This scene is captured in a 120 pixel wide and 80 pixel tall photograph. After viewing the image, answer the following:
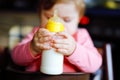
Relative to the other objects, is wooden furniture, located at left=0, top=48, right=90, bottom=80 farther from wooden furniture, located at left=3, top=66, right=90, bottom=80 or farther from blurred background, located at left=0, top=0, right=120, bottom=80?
blurred background, located at left=0, top=0, right=120, bottom=80

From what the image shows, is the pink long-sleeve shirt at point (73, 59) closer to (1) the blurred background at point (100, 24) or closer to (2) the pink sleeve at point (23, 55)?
(2) the pink sleeve at point (23, 55)

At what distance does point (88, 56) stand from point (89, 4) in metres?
1.07

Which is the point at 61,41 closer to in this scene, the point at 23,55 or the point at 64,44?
the point at 64,44

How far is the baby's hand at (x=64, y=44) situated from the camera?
0.74 meters

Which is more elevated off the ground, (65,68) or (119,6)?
(119,6)

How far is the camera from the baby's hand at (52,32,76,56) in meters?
0.74

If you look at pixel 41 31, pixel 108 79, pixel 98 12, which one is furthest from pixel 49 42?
pixel 98 12

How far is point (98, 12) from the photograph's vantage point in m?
1.84

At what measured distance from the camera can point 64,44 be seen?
752 mm

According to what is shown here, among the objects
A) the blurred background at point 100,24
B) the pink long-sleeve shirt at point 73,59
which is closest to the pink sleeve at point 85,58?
the pink long-sleeve shirt at point 73,59

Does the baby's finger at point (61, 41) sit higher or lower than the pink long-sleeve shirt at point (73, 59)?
higher

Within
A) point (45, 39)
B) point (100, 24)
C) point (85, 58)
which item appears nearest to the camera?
point (45, 39)

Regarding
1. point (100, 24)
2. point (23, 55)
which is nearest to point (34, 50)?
point (23, 55)

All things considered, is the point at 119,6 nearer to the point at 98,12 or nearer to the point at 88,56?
the point at 98,12
